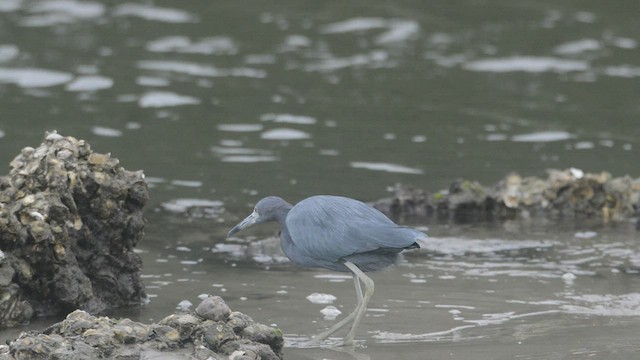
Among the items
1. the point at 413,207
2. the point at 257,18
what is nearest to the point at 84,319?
the point at 413,207

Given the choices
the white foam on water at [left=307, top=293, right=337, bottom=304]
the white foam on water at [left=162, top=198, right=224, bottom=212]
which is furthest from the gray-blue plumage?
the white foam on water at [left=162, top=198, right=224, bottom=212]

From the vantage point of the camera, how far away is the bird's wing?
21.8 feet

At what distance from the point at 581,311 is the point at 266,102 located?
7.66m

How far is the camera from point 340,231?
21.9ft

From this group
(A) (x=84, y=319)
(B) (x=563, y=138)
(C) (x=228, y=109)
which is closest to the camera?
(A) (x=84, y=319)

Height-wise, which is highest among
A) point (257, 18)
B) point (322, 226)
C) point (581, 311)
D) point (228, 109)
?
point (257, 18)

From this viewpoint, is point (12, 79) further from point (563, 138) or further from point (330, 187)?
point (563, 138)

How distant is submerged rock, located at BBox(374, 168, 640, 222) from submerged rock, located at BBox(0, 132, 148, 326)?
10.9ft

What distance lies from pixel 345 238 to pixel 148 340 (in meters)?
1.66

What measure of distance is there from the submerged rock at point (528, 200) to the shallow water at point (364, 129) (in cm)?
38

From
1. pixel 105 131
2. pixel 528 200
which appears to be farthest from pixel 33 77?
pixel 528 200

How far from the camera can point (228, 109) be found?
13984 mm

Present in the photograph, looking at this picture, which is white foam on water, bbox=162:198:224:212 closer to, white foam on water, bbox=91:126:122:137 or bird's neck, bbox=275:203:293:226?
white foam on water, bbox=91:126:122:137

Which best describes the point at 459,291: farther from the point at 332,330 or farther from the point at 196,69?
the point at 196,69
